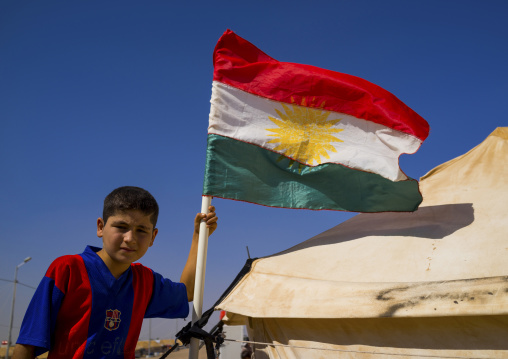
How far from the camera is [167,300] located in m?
2.39

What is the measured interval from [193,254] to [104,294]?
36.4 inches

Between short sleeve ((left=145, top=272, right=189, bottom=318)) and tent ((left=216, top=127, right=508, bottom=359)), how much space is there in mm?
464

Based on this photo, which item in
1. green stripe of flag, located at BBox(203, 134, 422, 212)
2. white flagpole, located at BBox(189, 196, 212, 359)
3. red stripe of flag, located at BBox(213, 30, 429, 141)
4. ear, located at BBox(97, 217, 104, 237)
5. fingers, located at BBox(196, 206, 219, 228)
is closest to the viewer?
ear, located at BBox(97, 217, 104, 237)

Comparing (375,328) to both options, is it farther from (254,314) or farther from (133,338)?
(133,338)

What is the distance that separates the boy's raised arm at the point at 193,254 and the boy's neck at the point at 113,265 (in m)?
0.70

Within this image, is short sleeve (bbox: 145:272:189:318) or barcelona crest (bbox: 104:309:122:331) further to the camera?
short sleeve (bbox: 145:272:189:318)

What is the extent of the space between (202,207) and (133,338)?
Result: 1.16 m

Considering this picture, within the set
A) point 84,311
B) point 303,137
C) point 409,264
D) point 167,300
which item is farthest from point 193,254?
point 303,137

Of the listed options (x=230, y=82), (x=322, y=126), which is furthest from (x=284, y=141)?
(x=230, y=82)

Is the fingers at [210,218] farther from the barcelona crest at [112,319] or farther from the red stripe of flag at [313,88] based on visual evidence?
the red stripe of flag at [313,88]

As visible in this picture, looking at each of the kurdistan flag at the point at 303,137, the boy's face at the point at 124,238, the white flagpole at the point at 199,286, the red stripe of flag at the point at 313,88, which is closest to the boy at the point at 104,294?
the boy's face at the point at 124,238

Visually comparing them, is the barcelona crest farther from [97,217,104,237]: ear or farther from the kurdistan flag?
the kurdistan flag

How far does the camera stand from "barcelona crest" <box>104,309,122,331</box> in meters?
1.92

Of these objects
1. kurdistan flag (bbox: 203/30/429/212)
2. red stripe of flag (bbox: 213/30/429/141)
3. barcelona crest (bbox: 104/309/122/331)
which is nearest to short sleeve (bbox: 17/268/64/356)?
barcelona crest (bbox: 104/309/122/331)
